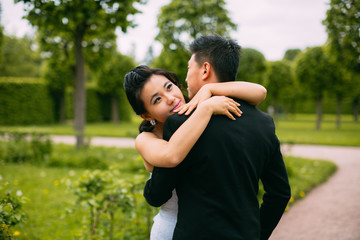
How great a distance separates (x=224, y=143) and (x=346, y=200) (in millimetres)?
5697

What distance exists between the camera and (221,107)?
Answer: 1242 millimetres

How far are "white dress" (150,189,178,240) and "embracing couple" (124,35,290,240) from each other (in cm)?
21

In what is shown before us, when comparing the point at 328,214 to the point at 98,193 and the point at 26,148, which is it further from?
the point at 26,148

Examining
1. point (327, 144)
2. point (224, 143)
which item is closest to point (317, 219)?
point (224, 143)

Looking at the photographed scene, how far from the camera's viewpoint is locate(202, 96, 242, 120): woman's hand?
124 centimetres

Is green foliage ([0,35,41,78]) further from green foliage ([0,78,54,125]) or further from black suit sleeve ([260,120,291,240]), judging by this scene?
black suit sleeve ([260,120,291,240])

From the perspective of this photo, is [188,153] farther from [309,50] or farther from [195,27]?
[309,50]

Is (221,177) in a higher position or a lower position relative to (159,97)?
lower

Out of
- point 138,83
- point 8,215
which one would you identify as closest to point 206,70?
point 138,83

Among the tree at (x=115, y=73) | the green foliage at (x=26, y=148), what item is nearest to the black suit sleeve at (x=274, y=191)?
the green foliage at (x=26, y=148)

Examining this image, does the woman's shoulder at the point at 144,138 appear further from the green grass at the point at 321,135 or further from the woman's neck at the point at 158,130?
the green grass at the point at 321,135

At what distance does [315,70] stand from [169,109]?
2101 centimetres

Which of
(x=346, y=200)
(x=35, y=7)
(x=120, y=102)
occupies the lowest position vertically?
(x=120, y=102)

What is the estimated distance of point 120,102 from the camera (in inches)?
1114
